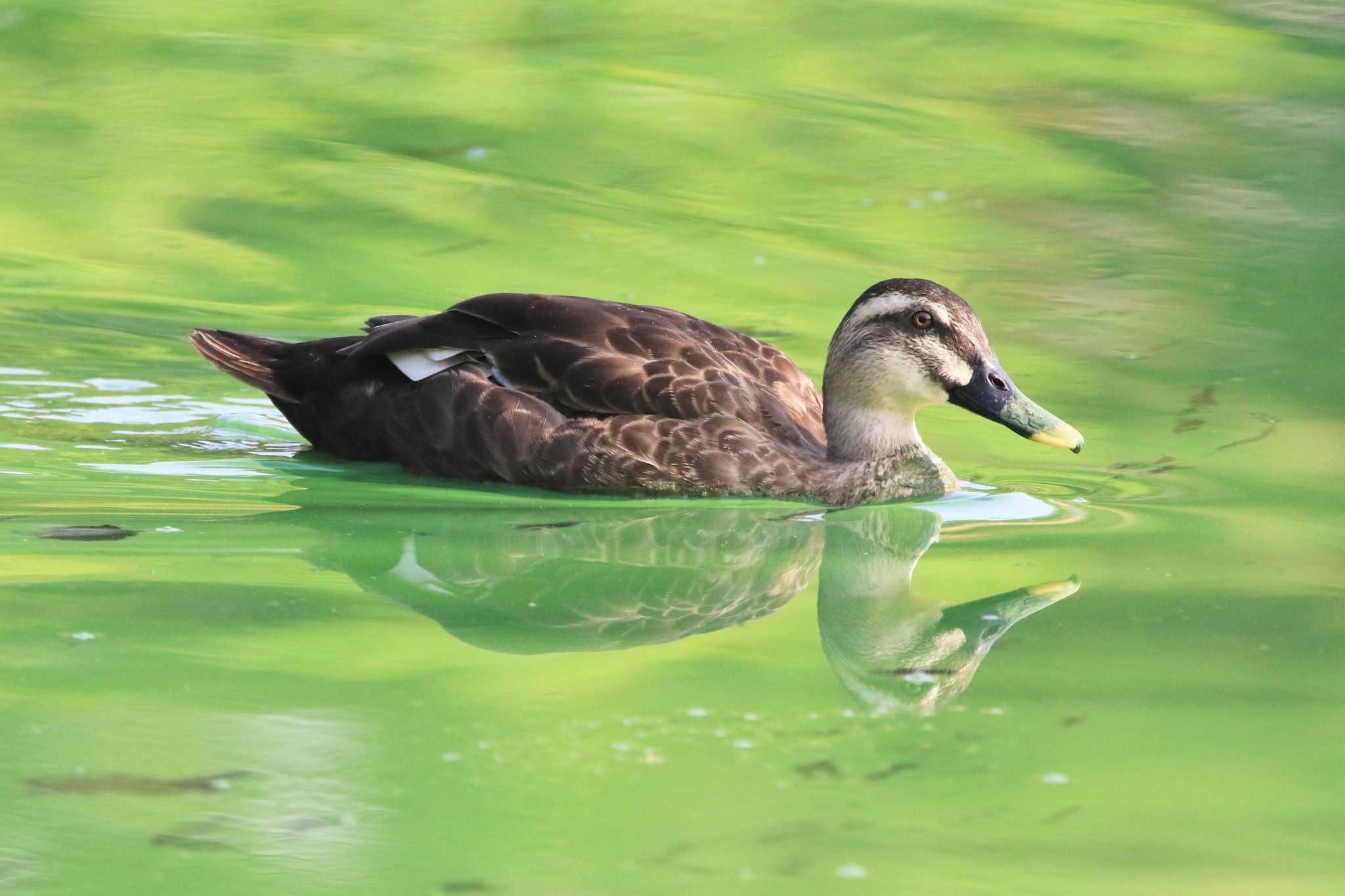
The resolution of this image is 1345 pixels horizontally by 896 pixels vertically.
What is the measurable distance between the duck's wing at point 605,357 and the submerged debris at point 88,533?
148 centimetres

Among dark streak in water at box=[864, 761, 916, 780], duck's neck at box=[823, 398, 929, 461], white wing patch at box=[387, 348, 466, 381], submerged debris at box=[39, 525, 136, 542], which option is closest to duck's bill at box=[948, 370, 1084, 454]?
duck's neck at box=[823, 398, 929, 461]

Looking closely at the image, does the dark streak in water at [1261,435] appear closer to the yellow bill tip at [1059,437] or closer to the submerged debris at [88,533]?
the yellow bill tip at [1059,437]

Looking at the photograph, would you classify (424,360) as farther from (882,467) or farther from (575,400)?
(882,467)

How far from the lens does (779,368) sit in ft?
25.1

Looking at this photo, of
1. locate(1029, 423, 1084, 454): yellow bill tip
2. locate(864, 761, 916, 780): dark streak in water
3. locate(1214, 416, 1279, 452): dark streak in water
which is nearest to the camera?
locate(864, 761, 916, 780): dark streak in water

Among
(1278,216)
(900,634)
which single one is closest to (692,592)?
(900,634)

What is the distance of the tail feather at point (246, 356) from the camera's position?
7.90m

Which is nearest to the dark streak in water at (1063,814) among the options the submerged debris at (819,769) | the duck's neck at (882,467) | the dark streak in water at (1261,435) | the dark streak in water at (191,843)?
the submerged debris at (819,769)

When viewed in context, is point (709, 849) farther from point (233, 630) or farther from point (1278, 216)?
point (1278, 216)

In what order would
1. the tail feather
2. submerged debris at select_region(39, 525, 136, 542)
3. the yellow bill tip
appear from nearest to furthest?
submerged debris at select_region(39, 525, 136, 542) → the yellow bill tip → the tail feather

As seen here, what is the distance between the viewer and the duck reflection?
17.4ft

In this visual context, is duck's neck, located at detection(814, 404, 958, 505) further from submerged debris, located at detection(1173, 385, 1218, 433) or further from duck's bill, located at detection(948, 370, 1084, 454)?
submerged debris, located at detection(1173, 385, 1218, 433)

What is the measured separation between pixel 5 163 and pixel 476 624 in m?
8.16

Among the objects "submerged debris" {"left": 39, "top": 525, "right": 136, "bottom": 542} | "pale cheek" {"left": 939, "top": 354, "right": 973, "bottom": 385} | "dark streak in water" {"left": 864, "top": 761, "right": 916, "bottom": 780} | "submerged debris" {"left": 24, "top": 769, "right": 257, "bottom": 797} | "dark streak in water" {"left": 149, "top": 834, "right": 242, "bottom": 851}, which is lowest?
"submerged debris" {"left": 39, "top": 525, "right": 136, "bottom": 542}
